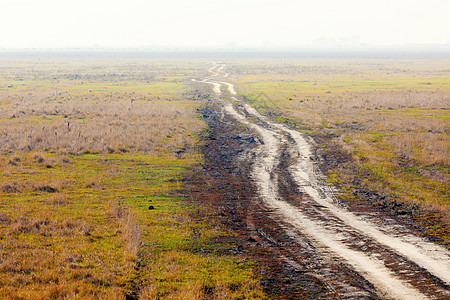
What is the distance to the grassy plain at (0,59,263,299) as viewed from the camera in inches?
412

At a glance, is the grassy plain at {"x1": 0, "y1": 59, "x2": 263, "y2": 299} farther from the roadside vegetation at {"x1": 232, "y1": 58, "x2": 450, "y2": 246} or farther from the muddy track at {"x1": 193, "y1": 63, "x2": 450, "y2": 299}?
the roadside vegetation at {"x1": 232, "y1": 58, "x2": 450, "y2": 246}

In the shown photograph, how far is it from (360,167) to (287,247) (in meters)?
13.1

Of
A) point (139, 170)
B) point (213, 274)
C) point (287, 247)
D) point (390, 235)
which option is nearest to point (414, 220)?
point (390, 235)

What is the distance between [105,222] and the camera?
14781mm

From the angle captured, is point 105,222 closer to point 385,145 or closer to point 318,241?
point 318,241

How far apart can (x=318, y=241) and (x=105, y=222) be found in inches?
350

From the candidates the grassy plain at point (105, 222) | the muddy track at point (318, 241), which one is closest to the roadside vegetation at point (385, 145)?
the muddy track at point (318, 241)

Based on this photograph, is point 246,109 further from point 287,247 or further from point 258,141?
point 287,247

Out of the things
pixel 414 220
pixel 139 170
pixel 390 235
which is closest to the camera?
pixel 390 235

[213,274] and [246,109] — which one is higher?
[246,109]

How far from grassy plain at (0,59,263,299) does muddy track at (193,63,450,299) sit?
1.53 metres

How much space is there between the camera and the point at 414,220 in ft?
51.2

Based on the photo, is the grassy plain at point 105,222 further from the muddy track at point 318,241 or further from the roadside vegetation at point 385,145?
the roadside vegetation at point 385,145

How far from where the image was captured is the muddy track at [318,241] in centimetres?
1070
